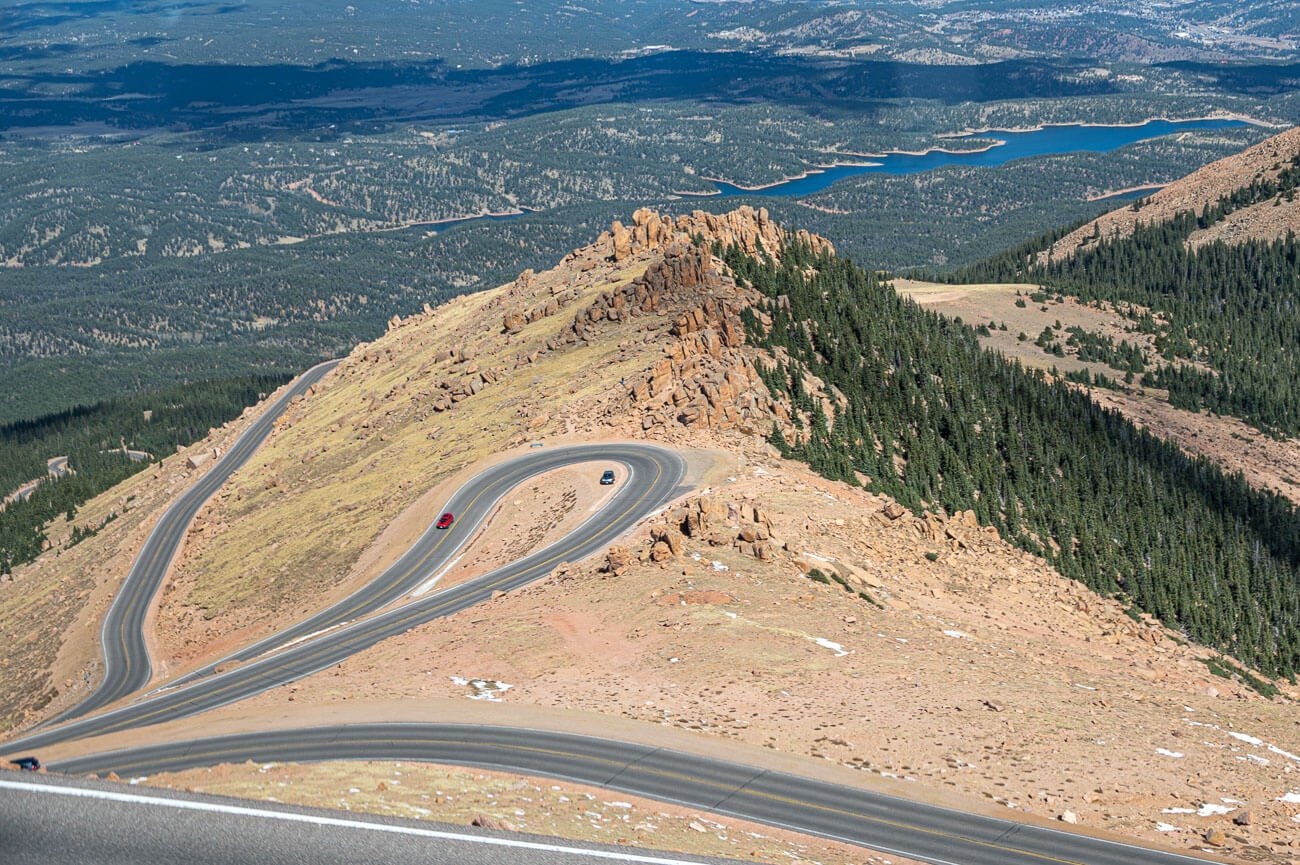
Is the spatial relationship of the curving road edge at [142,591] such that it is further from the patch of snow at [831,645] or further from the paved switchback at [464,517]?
the patch of snow at [831,645]

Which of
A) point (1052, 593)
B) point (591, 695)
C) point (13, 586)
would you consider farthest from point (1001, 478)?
point (13, 586)

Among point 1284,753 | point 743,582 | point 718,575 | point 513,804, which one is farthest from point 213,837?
point 1284,753

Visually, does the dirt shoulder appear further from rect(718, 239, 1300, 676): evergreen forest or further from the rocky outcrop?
the rocky outcrop

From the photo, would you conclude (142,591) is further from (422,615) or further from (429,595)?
(422,615)

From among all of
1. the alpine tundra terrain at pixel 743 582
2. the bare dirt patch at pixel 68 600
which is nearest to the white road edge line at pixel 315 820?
the alpine tundra terrain at pixel 743 582

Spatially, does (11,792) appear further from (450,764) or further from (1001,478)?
(1001,478)

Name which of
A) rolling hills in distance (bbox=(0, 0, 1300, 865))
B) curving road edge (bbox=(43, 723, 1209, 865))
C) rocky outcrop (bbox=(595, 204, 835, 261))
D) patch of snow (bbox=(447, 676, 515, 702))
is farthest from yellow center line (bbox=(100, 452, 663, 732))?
rocky outcrop (bbox=(595, 204, 835, 261))
